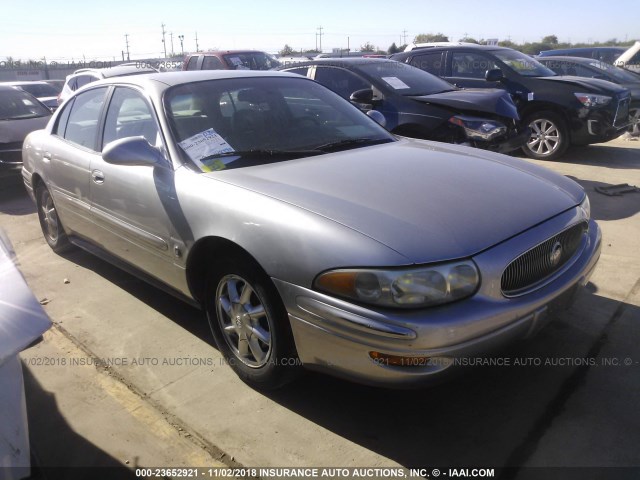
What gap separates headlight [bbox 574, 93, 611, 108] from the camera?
25.9ft

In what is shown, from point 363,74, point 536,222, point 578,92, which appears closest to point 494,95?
point 363,74

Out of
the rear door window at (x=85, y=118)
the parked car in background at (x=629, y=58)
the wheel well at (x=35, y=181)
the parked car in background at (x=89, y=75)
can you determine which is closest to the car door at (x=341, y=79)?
the rear door window at (x=85, y=118)

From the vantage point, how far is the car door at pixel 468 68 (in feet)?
29.5

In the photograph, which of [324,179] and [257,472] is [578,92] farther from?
[257,472]

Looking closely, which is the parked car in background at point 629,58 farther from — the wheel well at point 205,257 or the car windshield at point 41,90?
the car windshield at point 41,90

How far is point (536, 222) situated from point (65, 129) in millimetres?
3775

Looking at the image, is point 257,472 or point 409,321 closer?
point 409,321

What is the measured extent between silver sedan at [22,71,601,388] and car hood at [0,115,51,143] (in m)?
4.76

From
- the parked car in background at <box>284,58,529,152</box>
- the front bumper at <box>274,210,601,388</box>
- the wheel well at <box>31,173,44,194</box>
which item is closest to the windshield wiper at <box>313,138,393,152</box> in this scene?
the front bumper at <box>274,210,601,388</box>

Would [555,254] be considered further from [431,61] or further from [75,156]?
[431,61]

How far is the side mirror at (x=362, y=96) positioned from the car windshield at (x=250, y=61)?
6.12 meters

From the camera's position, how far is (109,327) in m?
3.71

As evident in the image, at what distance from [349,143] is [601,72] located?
8864mm

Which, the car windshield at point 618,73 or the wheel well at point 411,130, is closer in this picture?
the wheel well at point 411,130
